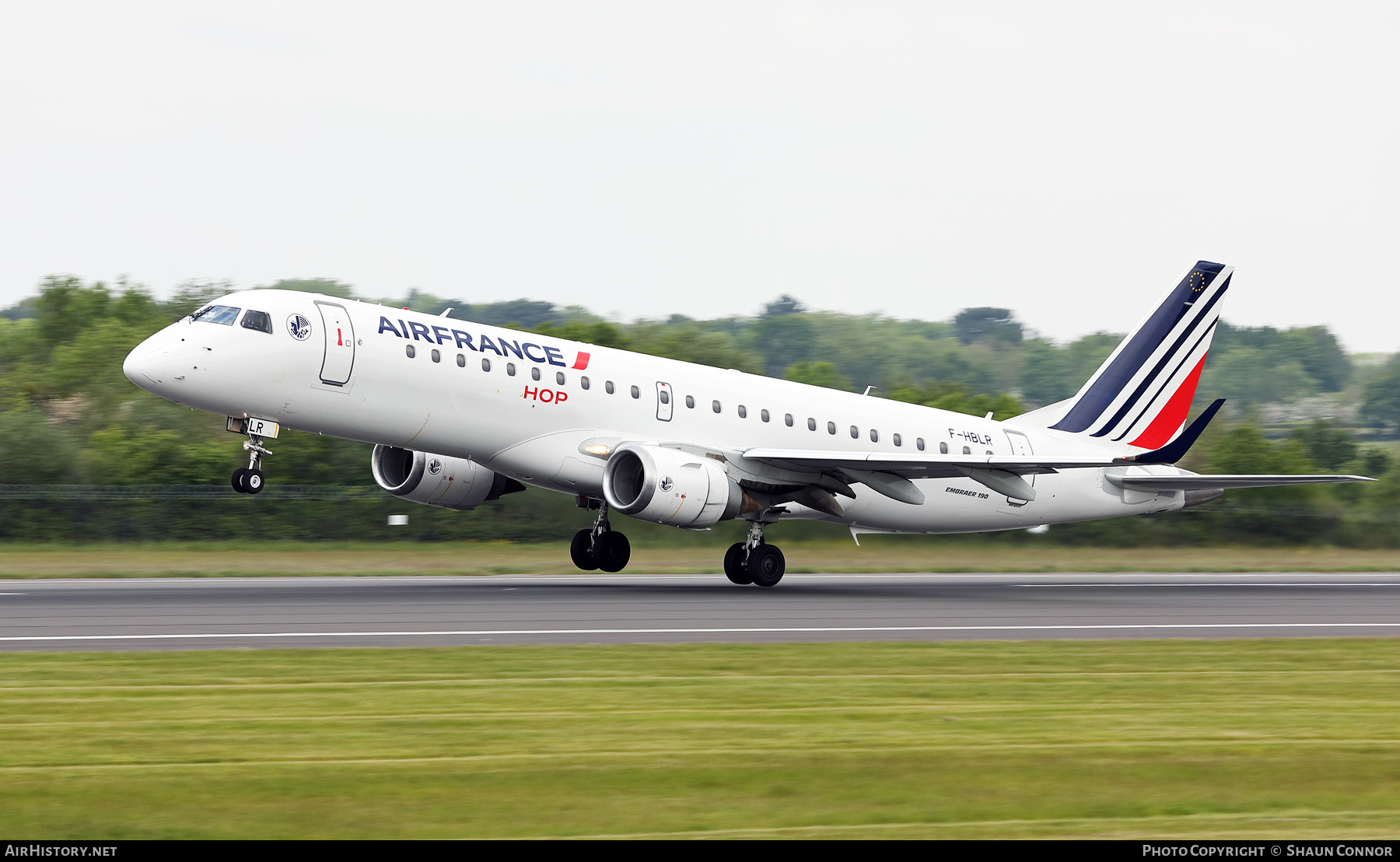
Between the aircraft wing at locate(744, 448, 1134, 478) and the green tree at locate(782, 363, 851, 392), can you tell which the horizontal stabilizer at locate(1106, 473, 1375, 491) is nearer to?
the aircraft wing at locate(744, 448, 1134, 478)

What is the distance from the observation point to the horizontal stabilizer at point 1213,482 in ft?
87.2

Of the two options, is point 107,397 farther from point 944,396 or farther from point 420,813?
point 420,813

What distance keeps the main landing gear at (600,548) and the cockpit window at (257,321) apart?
7615 mm

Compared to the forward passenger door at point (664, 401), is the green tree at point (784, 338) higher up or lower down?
higher up

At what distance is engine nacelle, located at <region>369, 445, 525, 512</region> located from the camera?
87.0 feet

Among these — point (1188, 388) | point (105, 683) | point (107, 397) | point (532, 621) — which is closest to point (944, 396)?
point (1188, 388)

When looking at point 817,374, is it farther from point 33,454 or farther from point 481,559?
point 33,454

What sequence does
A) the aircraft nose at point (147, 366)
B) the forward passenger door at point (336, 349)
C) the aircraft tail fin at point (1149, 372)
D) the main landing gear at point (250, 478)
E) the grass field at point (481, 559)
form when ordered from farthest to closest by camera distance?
1. the aircraft tail fin at point (1149, 372)
2. the grass field at point (481, 559)
3. the forward passenger door at point (336, 349)
4. the aircraft nose at point (147, 366)
5. the main landing gear at point (250, 478)

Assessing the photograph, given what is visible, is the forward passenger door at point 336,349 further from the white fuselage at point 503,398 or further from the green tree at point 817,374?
the green tree at point 817,374

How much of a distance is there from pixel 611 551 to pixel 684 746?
699 inches

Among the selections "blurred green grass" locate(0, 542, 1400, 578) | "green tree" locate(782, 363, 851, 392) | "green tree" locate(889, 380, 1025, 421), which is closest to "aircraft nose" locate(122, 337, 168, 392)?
"blurred green grass" locate(0, 542, 1400, 578)

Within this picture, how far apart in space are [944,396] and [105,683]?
125ft

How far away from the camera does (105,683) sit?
12.5 m

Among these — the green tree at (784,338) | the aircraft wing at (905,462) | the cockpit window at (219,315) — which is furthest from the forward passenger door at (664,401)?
the green tree at (784,338)
